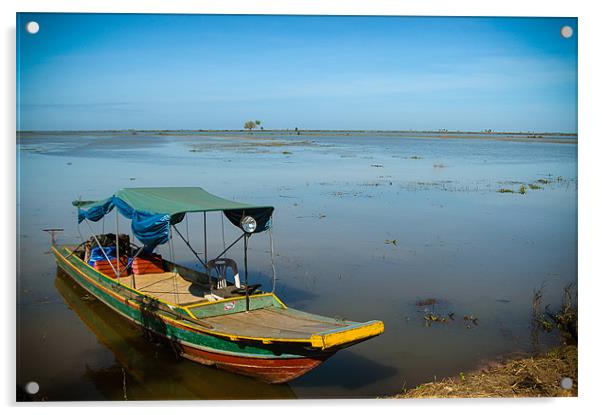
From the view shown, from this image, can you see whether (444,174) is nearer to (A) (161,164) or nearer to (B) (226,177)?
(B) (226,177)

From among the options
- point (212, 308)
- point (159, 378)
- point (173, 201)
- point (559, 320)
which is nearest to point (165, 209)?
point (173, 201)

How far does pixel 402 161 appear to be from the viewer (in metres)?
32.2

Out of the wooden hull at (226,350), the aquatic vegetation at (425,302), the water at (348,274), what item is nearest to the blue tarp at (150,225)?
the wooden hull at (226,350)

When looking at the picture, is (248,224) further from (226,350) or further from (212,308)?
(226,350)

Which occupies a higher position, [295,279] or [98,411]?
[295,279]

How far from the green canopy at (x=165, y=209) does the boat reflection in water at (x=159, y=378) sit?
149cm

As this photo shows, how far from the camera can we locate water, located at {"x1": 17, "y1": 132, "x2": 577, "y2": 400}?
7734 millimetres

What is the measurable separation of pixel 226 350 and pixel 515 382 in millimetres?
3239

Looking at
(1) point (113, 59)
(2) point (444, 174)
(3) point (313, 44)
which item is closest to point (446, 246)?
(3) point (313, 44)

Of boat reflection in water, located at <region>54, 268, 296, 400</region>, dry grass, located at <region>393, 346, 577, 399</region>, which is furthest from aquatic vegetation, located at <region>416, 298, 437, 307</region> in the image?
boat reflection in water, located at <region>54, 268, 296, 400</region>

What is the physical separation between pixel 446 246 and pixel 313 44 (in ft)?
21.0

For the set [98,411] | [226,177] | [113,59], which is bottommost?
[98,411]

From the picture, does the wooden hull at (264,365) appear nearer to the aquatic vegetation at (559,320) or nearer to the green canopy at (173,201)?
the green canopy at (173,201)

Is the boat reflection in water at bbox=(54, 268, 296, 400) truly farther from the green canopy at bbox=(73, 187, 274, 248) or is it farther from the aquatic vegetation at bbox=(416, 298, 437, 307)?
the aquatic vegetation at bbox=(416, 298, 437, 307)
